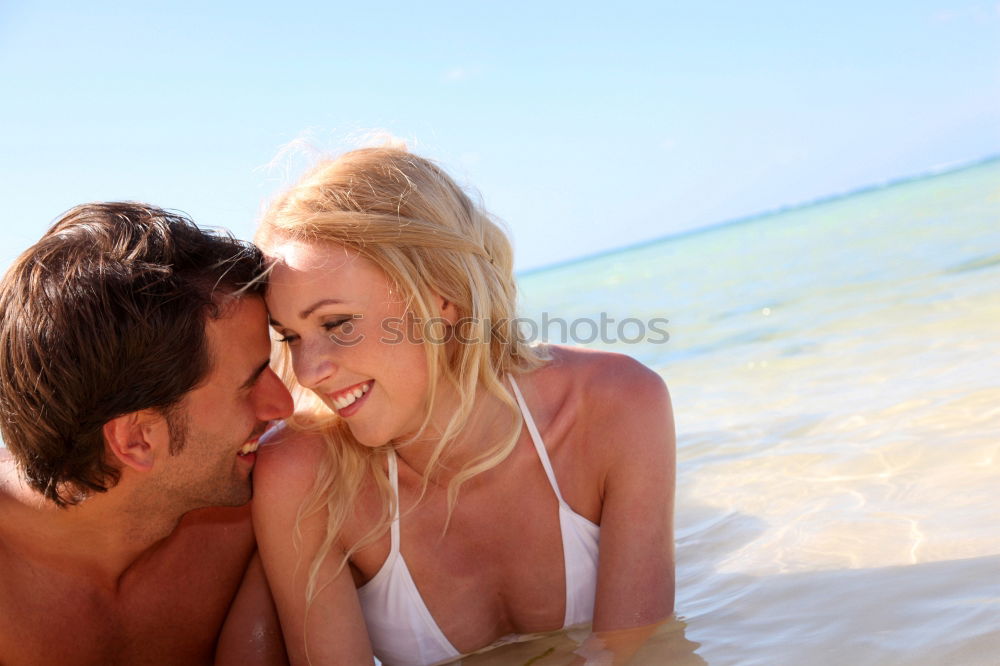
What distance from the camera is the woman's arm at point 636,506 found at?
3176 millimetres

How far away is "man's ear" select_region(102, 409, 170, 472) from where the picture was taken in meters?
2.95

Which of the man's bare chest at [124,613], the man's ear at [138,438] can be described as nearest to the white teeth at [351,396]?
the man's ear at [138,438]

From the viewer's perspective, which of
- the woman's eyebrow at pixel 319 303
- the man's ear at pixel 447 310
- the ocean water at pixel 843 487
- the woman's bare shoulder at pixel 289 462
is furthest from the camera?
the man's ear at pixel 447 310

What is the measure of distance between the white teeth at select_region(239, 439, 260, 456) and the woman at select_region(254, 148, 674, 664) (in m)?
0.10

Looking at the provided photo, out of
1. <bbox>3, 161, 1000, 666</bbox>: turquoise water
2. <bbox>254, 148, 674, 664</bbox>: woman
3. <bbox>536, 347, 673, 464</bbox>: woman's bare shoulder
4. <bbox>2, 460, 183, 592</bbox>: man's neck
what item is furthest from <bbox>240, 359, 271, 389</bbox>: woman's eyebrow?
<bbox>3, 161, 1000, 666</bbox>: turquoise water

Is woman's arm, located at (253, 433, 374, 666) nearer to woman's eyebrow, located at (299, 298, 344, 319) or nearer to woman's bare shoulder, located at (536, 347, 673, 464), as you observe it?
woman's eyebrow, located at (299, 298, 344, 319)

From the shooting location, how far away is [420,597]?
3.33 meters

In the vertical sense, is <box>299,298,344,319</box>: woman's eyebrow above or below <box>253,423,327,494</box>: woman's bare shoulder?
above

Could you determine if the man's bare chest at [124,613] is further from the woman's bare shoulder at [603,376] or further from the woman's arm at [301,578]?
the woman's bare shoulder at [603,376]

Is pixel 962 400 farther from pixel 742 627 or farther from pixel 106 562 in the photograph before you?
pixel 106 562

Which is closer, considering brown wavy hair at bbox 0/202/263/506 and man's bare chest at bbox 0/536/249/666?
brown wavy hair at bbox 0/202/263/506

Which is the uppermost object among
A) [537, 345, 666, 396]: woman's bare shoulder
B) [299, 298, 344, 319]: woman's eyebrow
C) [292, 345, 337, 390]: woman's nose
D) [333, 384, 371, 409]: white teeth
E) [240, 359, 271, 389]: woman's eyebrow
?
[299, 298, 344, 319]: woman's eyebrow

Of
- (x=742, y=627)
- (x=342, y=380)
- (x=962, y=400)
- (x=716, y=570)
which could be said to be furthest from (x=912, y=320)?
(x=342, y=380)

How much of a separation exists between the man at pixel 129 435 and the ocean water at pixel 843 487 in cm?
125
